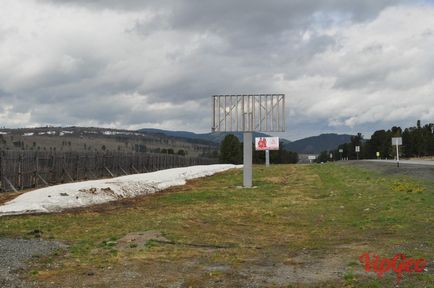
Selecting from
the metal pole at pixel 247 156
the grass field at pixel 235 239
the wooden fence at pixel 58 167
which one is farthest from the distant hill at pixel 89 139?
the grass field at pixel 235 239

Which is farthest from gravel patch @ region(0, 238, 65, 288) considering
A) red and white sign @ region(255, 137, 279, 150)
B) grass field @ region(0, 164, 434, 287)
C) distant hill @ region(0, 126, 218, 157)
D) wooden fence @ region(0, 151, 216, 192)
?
red and white sign @ region(255, 137, 279, 150)

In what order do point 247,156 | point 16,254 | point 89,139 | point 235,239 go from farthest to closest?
point 89,139 < point 247,156 < point 235,239 < point 16,254

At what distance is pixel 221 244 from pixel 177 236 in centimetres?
169

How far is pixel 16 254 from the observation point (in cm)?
1184

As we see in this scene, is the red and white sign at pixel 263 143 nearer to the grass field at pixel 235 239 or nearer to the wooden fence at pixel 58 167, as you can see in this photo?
the wooden fence at pixel 58 167

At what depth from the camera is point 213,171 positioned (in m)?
56.9

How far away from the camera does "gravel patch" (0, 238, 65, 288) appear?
9299 mm

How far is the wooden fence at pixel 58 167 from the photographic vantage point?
3030cm

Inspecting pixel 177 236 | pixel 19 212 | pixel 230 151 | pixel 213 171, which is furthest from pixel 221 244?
pixel 230 151

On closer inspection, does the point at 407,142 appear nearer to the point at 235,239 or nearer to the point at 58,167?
the point at 58,167

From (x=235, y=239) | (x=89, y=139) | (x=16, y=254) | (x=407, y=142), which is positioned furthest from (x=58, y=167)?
(x=407, y=142)

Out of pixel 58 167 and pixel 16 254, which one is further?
pixel 58 167

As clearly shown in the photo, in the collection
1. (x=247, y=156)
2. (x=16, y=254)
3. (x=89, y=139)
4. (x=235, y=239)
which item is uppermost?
(x=89, y=139)

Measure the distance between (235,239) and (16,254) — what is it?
6.08m
